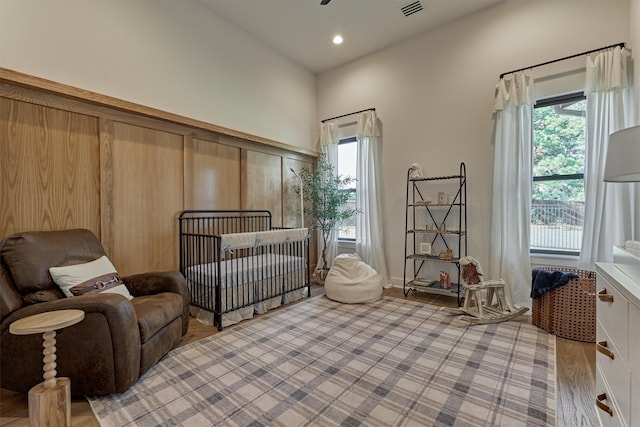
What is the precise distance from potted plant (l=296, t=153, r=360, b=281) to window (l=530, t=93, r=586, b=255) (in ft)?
7.73

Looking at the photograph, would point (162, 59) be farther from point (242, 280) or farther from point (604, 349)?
point (604, 349)

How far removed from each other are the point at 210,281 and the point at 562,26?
183 inches

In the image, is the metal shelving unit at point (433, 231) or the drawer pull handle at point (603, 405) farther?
the metal shelving unit at point (433, 231)

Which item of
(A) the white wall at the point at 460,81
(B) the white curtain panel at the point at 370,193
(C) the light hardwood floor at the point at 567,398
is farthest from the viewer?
(B) the white curtain panel at the point at 370,193

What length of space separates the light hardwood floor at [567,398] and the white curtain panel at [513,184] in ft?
2.98

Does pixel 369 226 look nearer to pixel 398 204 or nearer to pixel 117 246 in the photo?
pixel 398 204

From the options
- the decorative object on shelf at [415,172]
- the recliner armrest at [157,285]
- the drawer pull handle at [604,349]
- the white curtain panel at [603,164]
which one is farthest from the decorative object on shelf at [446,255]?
the recliner armrest at [157,285]

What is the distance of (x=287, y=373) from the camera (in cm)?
204

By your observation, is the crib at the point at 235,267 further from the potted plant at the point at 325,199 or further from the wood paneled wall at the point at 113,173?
the potted plant at the point at 325,199

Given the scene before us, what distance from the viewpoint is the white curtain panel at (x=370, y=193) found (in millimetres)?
4406

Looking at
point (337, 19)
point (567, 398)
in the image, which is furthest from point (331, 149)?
point (567, 398)

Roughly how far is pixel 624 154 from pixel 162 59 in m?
3.89

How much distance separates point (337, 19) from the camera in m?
3.82

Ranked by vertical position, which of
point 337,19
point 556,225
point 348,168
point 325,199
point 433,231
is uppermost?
point 337,19
